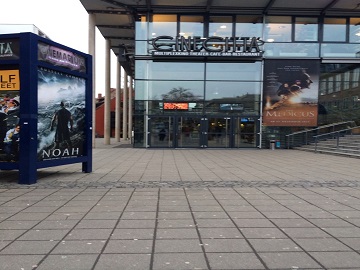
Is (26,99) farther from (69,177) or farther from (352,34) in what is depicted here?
(352,34)

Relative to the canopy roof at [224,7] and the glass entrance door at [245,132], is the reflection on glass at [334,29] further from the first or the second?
the glass entrance door at [245,132]

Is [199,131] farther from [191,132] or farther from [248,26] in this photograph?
[248,26]

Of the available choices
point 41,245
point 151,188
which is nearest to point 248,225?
point 41,245

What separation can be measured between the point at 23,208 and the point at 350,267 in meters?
5.11

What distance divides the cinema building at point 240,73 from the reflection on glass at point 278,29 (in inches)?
2.7

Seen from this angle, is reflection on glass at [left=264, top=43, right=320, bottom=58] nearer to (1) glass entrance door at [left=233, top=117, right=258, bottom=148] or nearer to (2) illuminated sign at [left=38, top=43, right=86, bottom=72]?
(1) glass entrance door at [left=233, top=117, right=258, bottom=148]

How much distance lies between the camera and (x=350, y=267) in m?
3.64

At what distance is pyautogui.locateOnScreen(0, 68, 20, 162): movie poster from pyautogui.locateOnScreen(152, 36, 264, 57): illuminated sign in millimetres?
15070

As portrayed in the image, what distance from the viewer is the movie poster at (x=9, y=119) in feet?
27.9

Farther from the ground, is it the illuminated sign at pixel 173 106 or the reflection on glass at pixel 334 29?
the reflection on glass at pixel 334 29

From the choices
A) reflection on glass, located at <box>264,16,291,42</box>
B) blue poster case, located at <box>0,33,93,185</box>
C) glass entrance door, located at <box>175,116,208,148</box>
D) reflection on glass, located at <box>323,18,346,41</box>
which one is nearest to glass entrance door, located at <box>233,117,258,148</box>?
glass entrance door, located at <box>175,116,208,148</box>

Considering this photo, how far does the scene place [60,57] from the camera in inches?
362

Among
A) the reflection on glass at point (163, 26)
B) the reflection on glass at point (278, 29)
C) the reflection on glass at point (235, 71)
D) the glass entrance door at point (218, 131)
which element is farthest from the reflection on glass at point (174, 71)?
the reflection on glass at point (278, 29)

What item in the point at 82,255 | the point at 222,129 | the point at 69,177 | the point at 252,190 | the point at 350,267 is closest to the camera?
the point at 350,267
